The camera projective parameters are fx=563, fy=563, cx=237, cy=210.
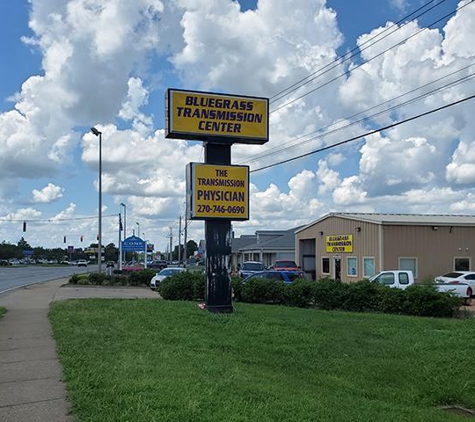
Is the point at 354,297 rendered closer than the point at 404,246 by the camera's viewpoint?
Yes

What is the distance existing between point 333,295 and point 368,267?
1538 centimetres

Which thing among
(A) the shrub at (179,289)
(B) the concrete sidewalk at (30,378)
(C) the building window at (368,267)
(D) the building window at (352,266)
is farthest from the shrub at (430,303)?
(D) the building window at (352,266)

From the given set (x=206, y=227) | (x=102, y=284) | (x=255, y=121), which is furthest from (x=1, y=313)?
(x=102, y=284)

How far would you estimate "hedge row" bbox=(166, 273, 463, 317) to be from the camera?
59.1 ft

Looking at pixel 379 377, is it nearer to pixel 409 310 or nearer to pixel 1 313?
pixel 409 310

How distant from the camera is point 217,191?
16828 mm

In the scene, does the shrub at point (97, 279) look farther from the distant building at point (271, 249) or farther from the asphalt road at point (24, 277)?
the distant building at point (271, 249)

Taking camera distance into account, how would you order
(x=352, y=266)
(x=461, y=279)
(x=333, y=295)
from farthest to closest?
(x=352, y=266) → (x=461, y=279) → (x=333, y=295)

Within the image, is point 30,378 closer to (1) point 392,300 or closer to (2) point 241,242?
(1) point 392,300

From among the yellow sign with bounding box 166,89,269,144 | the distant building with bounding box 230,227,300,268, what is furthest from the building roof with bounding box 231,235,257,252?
the yellow sign with bounding box 166,89,269,144

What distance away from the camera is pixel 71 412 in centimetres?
574

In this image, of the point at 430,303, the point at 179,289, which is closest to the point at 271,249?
the point at 179,289

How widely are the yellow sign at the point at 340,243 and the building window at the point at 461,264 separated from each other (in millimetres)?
6316

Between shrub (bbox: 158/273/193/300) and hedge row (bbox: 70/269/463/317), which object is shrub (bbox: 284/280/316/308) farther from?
shrub (bbox: 158/273/193/300)
